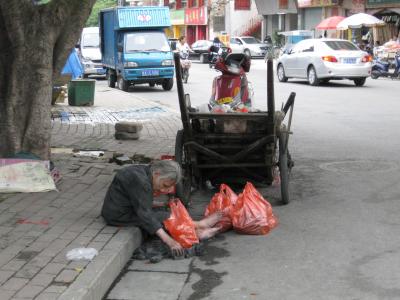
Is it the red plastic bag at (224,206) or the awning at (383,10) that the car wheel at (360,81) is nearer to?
the awning at (383,10)

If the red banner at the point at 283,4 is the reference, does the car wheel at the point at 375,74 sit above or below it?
below

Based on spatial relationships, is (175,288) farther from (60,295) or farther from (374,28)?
(374,28)

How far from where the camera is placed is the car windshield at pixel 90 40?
29.2 metres

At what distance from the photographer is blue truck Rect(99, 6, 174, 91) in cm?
2169

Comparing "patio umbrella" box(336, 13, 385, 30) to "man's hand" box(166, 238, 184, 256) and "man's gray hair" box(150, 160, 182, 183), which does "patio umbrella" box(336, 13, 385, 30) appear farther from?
"man's hand" box(166, 238, 184, 256)

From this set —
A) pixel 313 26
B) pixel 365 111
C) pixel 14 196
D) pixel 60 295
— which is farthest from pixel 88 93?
pixel 313 26

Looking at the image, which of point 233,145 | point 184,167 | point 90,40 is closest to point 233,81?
point 233,145

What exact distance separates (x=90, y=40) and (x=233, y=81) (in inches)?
912

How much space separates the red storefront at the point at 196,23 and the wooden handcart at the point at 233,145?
5135 cm

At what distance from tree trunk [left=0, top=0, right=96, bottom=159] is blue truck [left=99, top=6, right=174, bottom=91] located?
1426 centimetres

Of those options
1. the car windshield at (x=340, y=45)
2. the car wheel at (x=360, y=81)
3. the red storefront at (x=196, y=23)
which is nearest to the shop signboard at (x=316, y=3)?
the red storefront at (x=196, y=23)

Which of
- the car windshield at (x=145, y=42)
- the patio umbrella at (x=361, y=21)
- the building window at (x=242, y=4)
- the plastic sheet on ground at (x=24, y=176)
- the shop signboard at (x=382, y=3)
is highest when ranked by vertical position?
the building window at (x=242, y=4)

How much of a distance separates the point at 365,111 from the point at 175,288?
37.6 ft

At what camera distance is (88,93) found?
54.3ft
